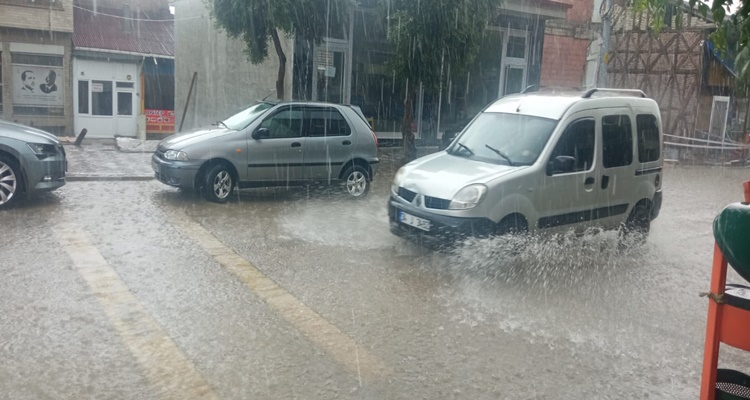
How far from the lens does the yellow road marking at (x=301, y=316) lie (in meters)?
4.61

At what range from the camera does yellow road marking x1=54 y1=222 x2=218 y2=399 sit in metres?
4.16

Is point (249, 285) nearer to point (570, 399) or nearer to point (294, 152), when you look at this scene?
point (570, 399)

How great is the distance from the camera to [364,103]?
60.3 ft

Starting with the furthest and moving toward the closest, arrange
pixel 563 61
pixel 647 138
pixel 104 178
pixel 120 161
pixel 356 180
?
pixel 563 61 < pixel 120 161 < pixel 104 178 < pixel 356 180 < pixel 647 138

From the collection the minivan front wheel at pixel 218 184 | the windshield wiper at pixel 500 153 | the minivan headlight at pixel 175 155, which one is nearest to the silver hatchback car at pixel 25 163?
the minivan headlight at pixel 175 155

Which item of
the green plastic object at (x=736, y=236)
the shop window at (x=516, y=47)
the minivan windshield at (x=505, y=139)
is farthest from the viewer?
the shop window at (x=516, y=47)

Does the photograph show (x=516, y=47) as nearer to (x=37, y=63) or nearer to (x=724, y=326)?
(x=724, y=326)

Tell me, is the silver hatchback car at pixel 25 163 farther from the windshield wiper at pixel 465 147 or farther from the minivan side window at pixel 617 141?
the minivan side window at pixel 617 141

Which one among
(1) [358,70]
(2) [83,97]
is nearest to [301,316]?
(1) [358,70]

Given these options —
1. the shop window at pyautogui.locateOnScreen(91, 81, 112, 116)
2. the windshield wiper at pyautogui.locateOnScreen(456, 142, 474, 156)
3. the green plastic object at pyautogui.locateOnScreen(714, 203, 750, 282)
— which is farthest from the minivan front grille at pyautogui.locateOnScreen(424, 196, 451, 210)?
the shop window at pyautogui.locateOnScreen(91, 81, 112, 116)

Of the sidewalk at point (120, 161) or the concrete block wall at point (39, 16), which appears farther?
the concrete block wall at point (39, 16)

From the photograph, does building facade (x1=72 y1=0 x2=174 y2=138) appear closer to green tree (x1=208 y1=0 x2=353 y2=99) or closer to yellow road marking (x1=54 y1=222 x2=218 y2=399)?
green tree (x1=208 y1=0 x2=353 y2=99)

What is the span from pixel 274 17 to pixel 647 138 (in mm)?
7307

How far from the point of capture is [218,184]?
10047mm
